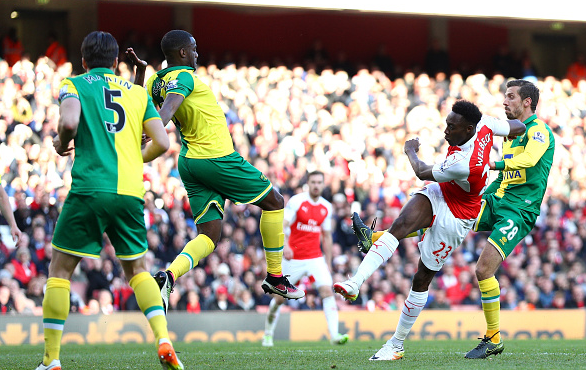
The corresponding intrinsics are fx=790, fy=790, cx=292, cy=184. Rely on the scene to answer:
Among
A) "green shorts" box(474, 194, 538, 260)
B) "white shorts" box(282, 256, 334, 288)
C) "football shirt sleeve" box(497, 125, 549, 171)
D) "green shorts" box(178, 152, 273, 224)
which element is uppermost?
"football shirt sleeve" box(497, 125, 549, 171)

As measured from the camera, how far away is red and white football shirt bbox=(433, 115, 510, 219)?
289 inches

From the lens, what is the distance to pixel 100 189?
5523 millimetres

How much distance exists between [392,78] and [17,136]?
35.1 ft

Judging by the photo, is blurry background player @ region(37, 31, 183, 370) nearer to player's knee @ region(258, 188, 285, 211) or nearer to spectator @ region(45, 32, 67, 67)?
player's knee @ region(258, 188, 285, 211)

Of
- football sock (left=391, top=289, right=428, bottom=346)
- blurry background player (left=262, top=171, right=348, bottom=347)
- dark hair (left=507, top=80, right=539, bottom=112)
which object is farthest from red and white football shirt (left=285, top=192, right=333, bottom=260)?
dark hair (left=507, top=80, right=539, bottom=112)

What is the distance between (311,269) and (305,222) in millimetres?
771

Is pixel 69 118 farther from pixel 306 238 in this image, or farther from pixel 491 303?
pixel 306 238

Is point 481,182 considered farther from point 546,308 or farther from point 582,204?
point 582,204

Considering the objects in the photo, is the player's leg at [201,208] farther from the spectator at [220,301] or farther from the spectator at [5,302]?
the spectator at [220,301]

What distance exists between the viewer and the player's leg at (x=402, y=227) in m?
7.47

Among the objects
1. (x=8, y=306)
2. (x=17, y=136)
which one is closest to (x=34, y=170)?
(x=17, y=136)

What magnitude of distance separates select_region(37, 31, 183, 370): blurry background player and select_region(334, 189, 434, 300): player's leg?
2.40 m

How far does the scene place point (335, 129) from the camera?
731 inches

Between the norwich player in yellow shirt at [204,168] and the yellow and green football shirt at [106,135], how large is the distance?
135cm
